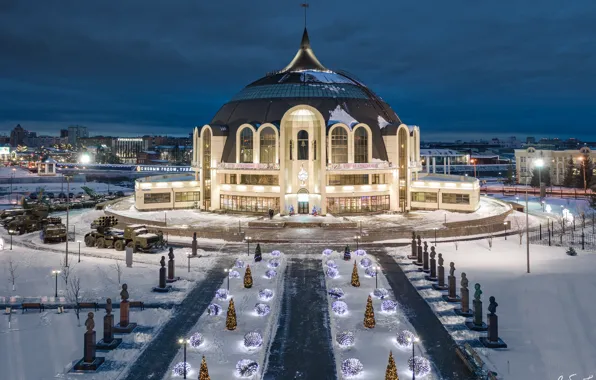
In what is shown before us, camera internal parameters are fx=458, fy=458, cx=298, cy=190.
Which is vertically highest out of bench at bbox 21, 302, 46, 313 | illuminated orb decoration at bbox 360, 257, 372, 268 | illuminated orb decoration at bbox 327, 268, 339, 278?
illuminated orb decoration at bbox 360, 257, 372, 268

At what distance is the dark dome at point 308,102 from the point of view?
65938mm

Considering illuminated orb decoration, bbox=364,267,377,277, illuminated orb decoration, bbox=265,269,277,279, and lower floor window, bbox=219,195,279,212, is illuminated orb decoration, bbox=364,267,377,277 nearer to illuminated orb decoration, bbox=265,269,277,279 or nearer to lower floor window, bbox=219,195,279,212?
illuminated orb decoration, bbox=265,269,277,279

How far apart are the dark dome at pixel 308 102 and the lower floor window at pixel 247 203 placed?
5.76m

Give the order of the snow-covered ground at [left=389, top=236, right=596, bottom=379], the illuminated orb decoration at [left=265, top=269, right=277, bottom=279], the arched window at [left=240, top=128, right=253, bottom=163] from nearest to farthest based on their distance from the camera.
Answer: the snow-covered ground at [left=389, top=236, right=596, bottom=379]
the illuminated orb decoration at [left=265, top=269, right=277, bottom=279]
the arched window at [left=240, top=128, right=253, bottom=163]

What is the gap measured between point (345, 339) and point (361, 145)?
153 feet

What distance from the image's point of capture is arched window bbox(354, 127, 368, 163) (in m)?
63.5

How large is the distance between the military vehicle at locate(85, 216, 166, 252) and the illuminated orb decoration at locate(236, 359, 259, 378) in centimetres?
2428

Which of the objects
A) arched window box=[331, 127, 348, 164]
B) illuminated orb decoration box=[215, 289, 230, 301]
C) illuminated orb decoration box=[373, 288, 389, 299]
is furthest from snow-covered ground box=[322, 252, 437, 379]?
arched window box=[331, 127, 348, 164]

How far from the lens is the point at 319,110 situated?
6538 centimetres

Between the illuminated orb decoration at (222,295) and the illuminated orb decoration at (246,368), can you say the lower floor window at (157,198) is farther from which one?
the illuminated orb decoration at (246,368)

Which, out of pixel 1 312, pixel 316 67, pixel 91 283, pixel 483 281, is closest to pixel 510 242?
pixel 483 281

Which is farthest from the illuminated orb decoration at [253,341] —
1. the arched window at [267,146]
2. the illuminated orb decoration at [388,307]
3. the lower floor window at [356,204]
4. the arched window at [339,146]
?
the arched window at [339,146]

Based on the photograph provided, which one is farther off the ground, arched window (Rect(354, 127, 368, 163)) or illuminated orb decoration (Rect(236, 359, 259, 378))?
arched window (Rect(354, 127, 368, 163))

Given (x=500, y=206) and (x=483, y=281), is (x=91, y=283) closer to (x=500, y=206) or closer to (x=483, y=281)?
(x=483, y=281)
